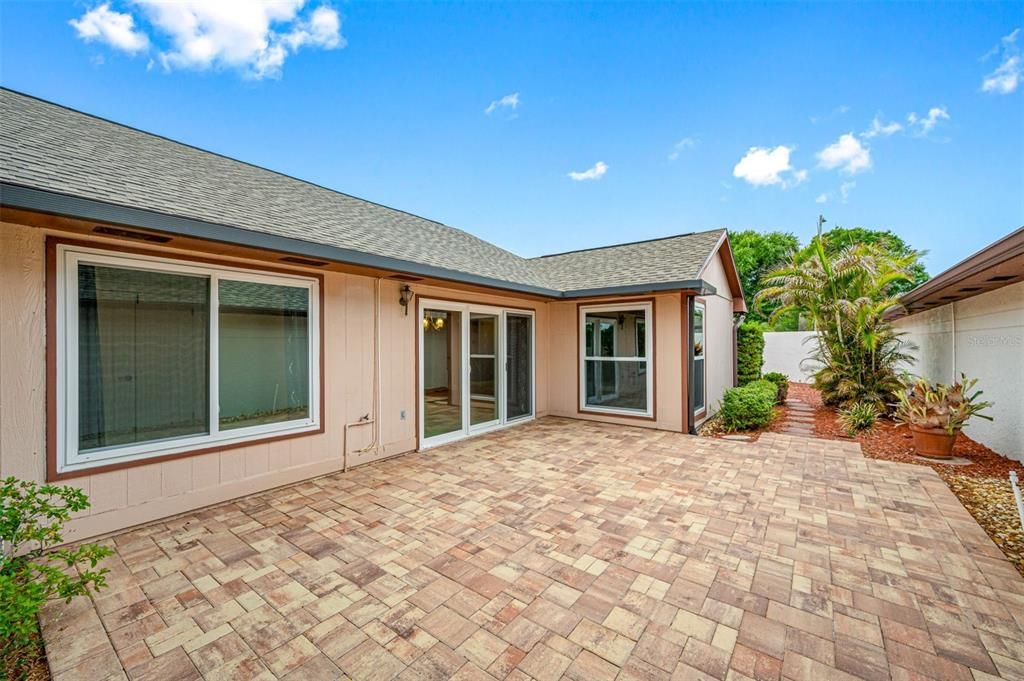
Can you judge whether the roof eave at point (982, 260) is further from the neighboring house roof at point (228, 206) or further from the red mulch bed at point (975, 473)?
the neighboring house roof at point (228, 206)

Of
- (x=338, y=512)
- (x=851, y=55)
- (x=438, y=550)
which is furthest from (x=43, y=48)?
(x=851, y=55)

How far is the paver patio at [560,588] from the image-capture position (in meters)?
2.10

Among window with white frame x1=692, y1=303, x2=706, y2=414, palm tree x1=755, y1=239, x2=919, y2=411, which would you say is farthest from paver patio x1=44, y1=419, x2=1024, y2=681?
palm tree x1=755, y1=239, x2=919, y2=411

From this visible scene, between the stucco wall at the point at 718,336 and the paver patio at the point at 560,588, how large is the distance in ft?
14.1

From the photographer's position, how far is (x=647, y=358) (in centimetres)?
749

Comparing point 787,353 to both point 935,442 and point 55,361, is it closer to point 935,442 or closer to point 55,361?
point 935,442

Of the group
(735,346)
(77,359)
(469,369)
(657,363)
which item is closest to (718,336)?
(735,346)

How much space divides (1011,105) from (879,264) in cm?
713

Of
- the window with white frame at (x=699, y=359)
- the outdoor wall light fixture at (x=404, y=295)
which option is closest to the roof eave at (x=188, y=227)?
the outdoor wall light fixture at (x=404, y=295)

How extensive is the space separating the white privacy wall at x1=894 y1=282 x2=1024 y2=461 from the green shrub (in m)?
4.10

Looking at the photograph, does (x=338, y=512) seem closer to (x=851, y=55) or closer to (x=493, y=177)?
(x=851, y=55)

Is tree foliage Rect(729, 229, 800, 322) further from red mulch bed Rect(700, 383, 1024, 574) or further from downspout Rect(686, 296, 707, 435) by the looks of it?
downspout Rect(686, 296, 707, 435)

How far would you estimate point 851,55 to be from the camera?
28.5 feet

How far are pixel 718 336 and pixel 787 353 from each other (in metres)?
8.42
